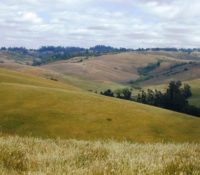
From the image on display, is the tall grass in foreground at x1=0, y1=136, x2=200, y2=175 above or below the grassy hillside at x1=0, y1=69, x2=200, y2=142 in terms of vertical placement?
above

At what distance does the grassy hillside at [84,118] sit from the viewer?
3073 inches

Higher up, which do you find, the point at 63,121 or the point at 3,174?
the point at 3,174

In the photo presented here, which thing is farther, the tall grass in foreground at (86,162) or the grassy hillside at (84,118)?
the grassy hillside at (84,118)

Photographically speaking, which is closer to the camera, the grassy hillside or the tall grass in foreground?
the tall grass in foreground

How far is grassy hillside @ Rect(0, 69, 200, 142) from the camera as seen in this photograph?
7806 centimetres

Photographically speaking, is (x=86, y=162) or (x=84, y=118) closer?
(x=86, y=162)

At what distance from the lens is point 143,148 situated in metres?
12.6

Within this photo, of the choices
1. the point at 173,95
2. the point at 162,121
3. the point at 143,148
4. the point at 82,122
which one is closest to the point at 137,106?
the point at 162,121

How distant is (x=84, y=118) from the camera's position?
280 ft

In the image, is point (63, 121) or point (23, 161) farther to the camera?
point (63, 121)

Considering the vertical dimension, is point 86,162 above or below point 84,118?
above

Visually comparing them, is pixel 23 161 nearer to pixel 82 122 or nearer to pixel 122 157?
pixel 122 157

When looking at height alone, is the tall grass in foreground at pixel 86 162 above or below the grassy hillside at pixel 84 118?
above

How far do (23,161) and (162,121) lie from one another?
8161cm
